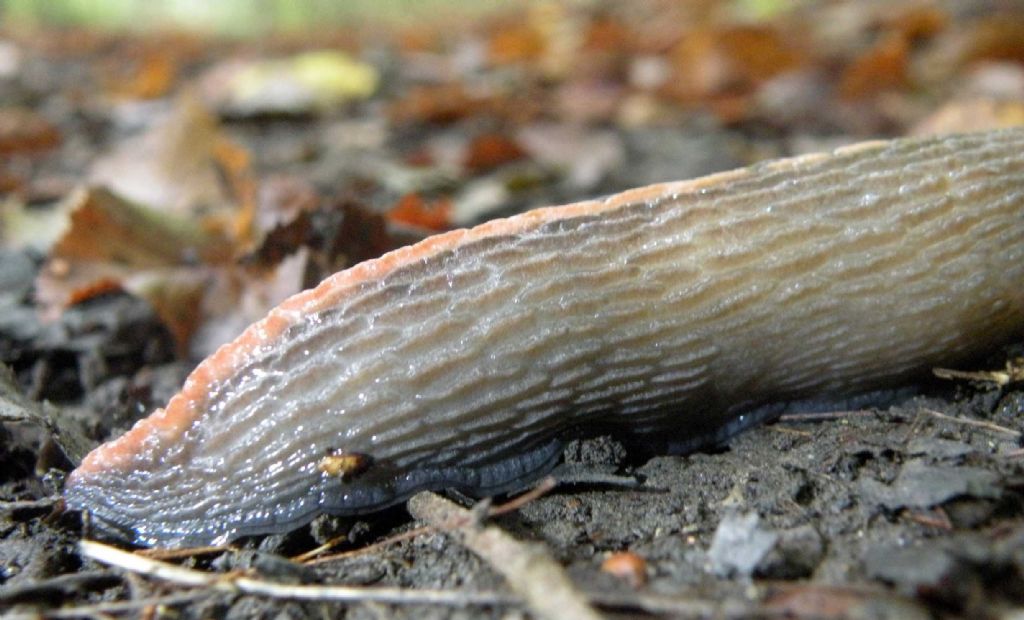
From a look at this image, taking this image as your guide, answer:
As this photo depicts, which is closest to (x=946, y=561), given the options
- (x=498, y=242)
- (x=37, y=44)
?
(x=498, y=242)

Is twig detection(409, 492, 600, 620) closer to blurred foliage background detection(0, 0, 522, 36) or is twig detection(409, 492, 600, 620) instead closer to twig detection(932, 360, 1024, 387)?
twig detection(932, 360, 1024, 387)

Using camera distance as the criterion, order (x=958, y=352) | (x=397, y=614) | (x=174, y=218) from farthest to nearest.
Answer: (x=174, y=218) → (x=958, y=352) → (x=397, y=614)

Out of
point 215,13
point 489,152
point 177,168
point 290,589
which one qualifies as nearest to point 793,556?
point 290,589

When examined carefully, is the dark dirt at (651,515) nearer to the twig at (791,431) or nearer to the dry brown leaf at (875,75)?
the twig at (791,431)

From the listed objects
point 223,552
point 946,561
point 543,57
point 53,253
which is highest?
point 543,57

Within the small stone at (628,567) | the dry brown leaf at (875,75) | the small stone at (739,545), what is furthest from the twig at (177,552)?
the dry brown leaf at (875,75)

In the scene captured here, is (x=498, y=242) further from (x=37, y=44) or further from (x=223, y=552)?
(x=37, y=44)

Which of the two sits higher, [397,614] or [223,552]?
[223,552]
